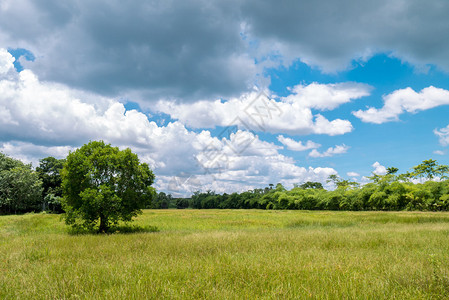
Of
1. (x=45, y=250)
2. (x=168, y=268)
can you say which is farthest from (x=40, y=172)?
(x=168, y=268)

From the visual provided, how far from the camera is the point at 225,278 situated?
18.8ft

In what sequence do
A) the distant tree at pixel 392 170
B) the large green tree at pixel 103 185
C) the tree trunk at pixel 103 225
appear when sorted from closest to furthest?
the large green tree at pixel 103 185
the tree trunk at pixel 103 225
the distant tree at pixel 392 170

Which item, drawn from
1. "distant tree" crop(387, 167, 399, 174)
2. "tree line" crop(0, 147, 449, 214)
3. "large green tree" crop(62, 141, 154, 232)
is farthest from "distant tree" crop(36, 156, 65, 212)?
"distant tree" crop(387, 167, 399, 174)

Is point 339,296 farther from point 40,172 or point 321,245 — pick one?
point 40,172

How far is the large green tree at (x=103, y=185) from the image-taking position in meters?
16.2

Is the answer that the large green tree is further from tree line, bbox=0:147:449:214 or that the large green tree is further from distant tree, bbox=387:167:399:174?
distant tree, bbox=387:167:399:174

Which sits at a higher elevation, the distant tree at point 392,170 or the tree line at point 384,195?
the distant tree at point 392,170

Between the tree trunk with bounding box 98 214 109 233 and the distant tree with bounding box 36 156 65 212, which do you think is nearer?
the tree trunk with bounding box 98 214 109 233

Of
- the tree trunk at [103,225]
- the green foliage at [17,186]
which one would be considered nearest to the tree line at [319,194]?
the green foliage at [17,186]

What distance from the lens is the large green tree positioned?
16203 mm

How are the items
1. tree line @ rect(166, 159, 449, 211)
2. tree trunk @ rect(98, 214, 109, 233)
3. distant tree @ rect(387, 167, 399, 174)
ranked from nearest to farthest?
tree trunk @ rect(98, 214, 109, 233)
tree line @ rect(166, 159, 449, 211)
distant tree @ rect(387, 167, 399, 174)

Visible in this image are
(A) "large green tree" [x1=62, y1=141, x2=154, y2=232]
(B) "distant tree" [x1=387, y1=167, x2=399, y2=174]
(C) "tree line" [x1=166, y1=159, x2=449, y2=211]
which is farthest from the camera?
(B) "distant tree" [x1=387, y1=167, x2=399, y2=174]

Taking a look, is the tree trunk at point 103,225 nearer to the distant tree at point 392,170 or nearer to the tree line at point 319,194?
the tree line at point 319,194

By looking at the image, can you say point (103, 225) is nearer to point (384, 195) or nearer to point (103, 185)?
point (103, 185)
